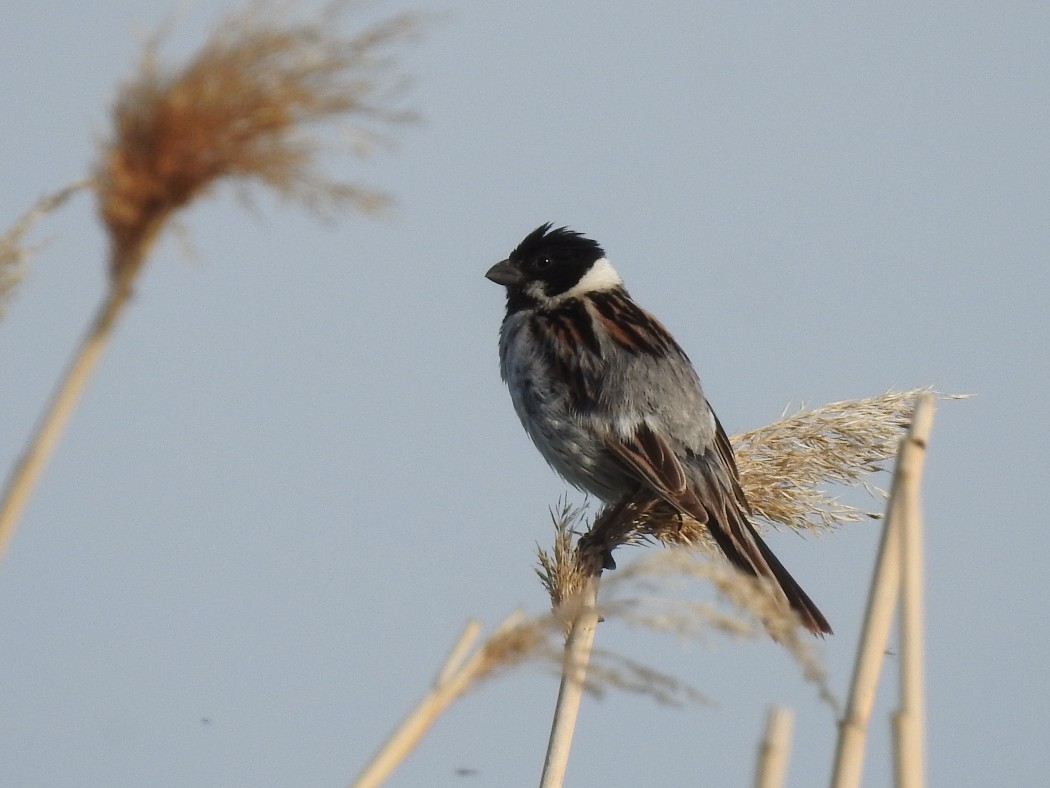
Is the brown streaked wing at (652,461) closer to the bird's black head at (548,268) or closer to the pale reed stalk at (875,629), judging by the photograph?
the bird's black head at (548,268)

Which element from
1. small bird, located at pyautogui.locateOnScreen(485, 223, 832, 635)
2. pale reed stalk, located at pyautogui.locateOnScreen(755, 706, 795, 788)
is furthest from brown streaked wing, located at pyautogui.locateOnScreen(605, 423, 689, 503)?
pale reed stalk, located at pyautogui.locateOnScreen(755, 706, 795, 788)

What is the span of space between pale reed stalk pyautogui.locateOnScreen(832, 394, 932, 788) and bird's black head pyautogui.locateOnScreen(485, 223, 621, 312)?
390 cm

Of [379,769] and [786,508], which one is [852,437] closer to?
[786,508]

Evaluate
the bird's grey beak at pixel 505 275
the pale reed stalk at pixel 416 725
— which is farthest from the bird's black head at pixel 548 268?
the pale reed stalk at pixel 416 725

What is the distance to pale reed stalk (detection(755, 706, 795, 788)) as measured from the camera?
1582 mm

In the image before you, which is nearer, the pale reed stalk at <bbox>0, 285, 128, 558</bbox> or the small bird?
the pale reed stalk at <bbox>0, 285, 128, 558</bbox>

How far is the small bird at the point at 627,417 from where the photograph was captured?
166 inches

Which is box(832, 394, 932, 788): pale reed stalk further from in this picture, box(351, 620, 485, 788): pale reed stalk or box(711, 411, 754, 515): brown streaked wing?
box(711, 411, 754, 515): brown streaked wing

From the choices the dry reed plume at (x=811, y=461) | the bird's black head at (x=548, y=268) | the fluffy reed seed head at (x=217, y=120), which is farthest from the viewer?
the bird's black head at (x=548, y=268)

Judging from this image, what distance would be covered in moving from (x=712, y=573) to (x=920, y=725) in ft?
1.21

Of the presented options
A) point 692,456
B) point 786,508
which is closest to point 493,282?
point 692,456

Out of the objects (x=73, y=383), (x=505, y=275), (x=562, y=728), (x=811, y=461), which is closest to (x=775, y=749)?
(x=73, y=383)

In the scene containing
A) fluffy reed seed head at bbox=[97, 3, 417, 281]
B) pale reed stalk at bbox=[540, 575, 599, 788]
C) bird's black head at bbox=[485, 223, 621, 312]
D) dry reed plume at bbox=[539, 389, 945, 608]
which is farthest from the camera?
bird's black head at bbox=[485, 223, 621, 312]

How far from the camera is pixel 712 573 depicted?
1.58 meters
